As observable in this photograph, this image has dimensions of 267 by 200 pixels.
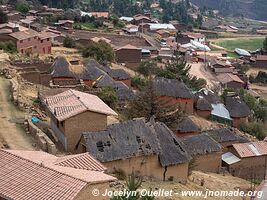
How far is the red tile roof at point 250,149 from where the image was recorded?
2517 cm

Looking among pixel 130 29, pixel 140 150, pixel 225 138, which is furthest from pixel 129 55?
pixel 140 150

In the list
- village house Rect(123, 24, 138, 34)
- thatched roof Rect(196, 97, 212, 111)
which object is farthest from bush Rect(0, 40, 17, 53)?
village house Rect(123, 24, 138, 34)

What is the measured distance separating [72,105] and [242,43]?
2938 inches

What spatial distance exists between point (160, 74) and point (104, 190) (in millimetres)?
29468

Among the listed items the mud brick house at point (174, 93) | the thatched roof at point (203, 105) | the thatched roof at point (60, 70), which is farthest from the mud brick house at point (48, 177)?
the thatched roof at point (203, 105)

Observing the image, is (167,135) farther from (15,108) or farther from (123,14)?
(123,14)

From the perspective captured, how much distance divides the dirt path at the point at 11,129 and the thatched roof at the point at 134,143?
2809 mm

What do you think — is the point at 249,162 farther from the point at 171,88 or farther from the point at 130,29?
the point at 130,29

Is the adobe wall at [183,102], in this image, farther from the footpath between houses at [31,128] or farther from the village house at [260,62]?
the village house at [260,62]

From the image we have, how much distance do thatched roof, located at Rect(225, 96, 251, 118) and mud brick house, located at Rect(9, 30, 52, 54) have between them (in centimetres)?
1650

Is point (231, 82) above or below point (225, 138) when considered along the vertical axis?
below

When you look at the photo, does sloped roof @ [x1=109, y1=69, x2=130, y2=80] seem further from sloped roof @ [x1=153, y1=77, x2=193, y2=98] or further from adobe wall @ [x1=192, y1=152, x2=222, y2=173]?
adobe wall @ [x1=192, y1=152, x2=222, y2=173]

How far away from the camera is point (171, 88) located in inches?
1289

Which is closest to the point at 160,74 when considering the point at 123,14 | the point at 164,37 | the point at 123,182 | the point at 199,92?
the point at 199,92
